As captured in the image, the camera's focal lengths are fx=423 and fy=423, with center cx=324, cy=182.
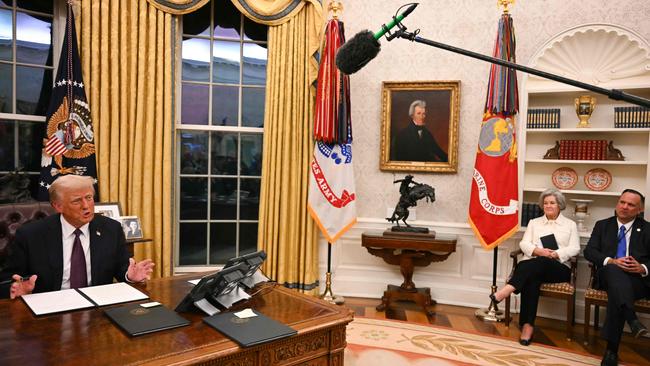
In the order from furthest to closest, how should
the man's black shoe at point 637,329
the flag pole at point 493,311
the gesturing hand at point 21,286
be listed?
the flag pole at point 493,311 < the man's black shoe at point 637,329 < the gesturing hand at point 21,286

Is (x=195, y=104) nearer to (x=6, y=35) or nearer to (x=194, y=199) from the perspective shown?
(x=194, y=199)

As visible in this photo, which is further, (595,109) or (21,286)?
(595,109)

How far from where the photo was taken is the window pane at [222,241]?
427cm

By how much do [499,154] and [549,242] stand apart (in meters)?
0.84

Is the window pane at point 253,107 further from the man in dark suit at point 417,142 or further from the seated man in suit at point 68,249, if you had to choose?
the seated man in suit at point 68,249

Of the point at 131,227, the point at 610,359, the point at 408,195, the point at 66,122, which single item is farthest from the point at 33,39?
the point at 610,359

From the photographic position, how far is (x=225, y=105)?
13.8ft

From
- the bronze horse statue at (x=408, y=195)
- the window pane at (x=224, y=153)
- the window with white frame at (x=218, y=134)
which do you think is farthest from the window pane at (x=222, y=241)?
the bronze horse statue at (x=408, y=195)

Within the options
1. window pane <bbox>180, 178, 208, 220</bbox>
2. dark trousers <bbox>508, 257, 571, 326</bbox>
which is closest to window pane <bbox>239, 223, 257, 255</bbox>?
window pane <bbox>180, 178, 208, 220</bbox>

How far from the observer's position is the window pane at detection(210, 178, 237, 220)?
13.9ft

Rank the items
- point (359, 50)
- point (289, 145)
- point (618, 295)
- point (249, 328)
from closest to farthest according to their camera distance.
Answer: point (359, 50) < point (249, 328) < point (618, 295) < point (289, 145)

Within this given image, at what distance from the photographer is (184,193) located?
164 inches

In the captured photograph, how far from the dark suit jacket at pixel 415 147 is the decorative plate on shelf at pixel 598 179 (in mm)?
1273

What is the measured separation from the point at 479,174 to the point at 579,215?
3.19 feet
